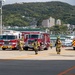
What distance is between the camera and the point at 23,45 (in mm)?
47281

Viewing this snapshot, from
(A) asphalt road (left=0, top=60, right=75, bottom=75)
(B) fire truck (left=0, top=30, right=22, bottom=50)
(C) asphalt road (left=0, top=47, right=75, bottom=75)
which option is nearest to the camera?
(A) asphalt road (left=0, top=60, right=75, bottom=75)

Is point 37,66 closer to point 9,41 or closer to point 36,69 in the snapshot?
point 36,69

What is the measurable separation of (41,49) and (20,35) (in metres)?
4.61

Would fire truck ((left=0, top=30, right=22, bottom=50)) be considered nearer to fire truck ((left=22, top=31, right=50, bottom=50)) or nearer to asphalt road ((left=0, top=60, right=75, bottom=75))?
fire truck ((left=22, top=31, right=50, bottom=50))

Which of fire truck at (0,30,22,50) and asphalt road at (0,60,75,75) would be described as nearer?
asphalt road at (0,60,75,75)

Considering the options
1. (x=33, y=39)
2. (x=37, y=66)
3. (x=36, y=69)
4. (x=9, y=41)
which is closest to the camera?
(x=36, y=69)

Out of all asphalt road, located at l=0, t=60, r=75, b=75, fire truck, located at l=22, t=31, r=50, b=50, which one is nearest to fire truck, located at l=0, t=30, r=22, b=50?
fire truck, located at l=22, t=31, r=50, b=50

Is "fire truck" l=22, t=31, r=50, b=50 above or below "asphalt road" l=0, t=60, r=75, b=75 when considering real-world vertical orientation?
above

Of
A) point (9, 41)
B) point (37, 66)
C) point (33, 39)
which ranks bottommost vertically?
point (37, 66)

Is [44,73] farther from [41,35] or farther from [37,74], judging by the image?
[41,35]

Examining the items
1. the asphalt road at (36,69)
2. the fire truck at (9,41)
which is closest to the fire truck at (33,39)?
the fire truck at (9,41)

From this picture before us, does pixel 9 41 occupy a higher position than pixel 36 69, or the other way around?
pixel 9 41

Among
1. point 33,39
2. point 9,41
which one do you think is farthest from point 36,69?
point 9,41

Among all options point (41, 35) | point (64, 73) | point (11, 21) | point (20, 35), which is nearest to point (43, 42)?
→ point (41, 35)
